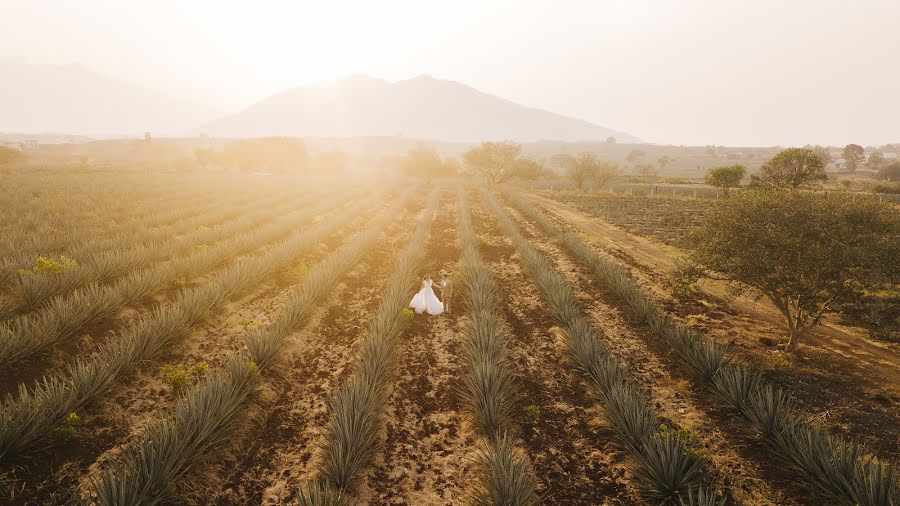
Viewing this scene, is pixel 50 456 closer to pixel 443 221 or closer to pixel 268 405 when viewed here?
pixel 268 405

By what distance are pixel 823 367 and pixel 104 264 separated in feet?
48.3

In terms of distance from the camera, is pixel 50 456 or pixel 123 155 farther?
pixel 123 155

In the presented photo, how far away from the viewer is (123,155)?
115438 millimetres

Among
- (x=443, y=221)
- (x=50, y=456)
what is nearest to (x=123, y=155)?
(x=443, y=221)

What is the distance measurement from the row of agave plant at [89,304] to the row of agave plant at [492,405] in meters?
6.18

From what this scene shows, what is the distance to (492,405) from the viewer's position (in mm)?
5000

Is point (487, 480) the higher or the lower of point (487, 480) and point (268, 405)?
the higher

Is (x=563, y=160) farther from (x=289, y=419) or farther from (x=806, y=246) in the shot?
(x=289, y=419)

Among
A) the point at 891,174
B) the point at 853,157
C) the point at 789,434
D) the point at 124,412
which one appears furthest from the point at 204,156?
the point at 853,157

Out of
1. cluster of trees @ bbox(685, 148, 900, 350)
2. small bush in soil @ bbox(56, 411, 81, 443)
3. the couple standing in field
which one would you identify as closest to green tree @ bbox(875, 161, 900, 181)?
cluster of trees @ bbox(685, 148, 900, 350)

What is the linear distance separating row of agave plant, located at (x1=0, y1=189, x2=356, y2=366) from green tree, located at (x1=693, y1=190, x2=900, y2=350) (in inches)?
455

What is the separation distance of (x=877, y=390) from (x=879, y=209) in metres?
3.13

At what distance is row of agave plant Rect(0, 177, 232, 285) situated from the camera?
9.70 meters

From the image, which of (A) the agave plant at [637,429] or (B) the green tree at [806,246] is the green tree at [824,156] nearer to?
(B) the green tree at [806,246]
